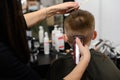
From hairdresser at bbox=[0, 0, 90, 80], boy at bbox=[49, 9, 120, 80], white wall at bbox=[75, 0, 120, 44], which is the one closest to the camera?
hairdresser at bbox=[0, 0, 90, 80]

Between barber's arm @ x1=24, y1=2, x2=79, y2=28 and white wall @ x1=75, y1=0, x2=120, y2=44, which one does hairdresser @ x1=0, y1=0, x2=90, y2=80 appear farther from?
white wall @ x1=75, y1=0, x2=120, y2=44

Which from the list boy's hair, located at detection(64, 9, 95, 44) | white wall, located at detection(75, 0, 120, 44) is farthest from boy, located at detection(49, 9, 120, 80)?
white wall, located at detection(75, 0, 120, 44)

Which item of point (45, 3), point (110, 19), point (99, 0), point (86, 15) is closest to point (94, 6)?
point (99, 0)

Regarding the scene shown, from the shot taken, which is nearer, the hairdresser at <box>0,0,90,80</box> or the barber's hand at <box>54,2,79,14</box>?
the hairdresser at <box>0,0,90,80</box>

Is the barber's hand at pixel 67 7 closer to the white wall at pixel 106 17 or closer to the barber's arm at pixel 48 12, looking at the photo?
the barber's arm at pixel 48 12

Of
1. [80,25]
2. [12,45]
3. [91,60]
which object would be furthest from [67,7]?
[12,45]

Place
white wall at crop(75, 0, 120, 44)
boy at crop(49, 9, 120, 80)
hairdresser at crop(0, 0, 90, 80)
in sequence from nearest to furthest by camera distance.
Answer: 1. hairdresser at crop(0, 0, 90, 80)
2. boy at crop(49, 9, 120, 80)
3. white wall at crop(75, 0, 120, 44)

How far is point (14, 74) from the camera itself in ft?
3.05

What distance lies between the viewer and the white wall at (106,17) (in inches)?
90.5

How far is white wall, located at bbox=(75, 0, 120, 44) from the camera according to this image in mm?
2299

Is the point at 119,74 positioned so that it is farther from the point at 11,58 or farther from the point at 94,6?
the point at 94,6

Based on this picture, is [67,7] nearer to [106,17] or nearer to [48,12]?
[48,12]

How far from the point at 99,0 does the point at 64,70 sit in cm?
113

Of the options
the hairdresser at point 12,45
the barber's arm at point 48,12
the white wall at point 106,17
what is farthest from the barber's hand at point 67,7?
the white wall at point 106,17
